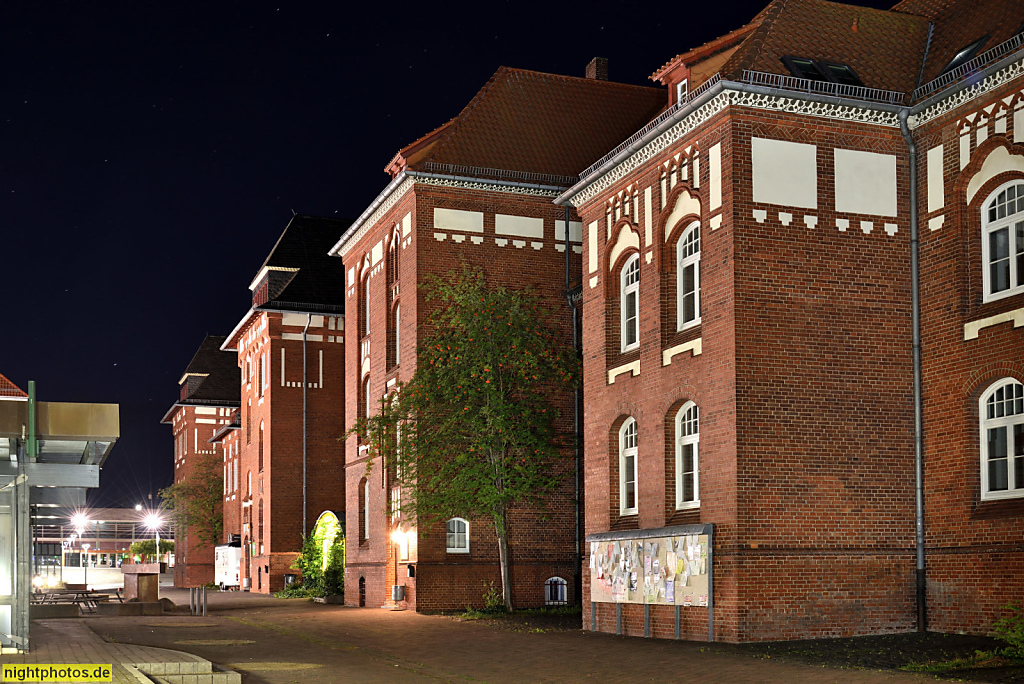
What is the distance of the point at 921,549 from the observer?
21.8 meters

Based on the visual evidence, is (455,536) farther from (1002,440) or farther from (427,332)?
(1002,440)

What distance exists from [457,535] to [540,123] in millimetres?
11592

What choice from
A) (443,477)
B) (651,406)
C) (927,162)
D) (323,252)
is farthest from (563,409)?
(323,252)

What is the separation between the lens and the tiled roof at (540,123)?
1348 inches

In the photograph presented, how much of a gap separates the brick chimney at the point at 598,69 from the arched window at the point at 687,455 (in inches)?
726

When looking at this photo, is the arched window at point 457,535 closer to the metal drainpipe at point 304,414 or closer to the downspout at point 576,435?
the downspout at point 576,435

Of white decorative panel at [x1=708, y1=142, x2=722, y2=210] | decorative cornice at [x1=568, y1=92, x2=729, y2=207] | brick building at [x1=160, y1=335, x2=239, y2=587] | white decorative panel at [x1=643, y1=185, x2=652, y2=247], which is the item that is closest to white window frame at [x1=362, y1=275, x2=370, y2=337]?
decorative cornice at [x1=568, y1=92, x2=729, y2=207]

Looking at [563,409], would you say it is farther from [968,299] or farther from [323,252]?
[323,252]

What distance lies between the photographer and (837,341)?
22.1 m

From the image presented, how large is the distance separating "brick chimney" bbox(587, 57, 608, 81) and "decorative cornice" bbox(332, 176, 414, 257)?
818 centimetres

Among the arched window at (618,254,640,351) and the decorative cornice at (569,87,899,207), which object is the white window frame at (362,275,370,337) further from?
the decorative cornice at (569,87,899,207)

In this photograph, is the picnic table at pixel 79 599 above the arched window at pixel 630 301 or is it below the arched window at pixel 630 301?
below

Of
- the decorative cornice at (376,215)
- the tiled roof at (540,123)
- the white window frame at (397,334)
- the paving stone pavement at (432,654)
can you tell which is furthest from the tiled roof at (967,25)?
the white window frame at (397,334)

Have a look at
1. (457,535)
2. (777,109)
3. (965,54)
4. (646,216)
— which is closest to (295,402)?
(457,535)
